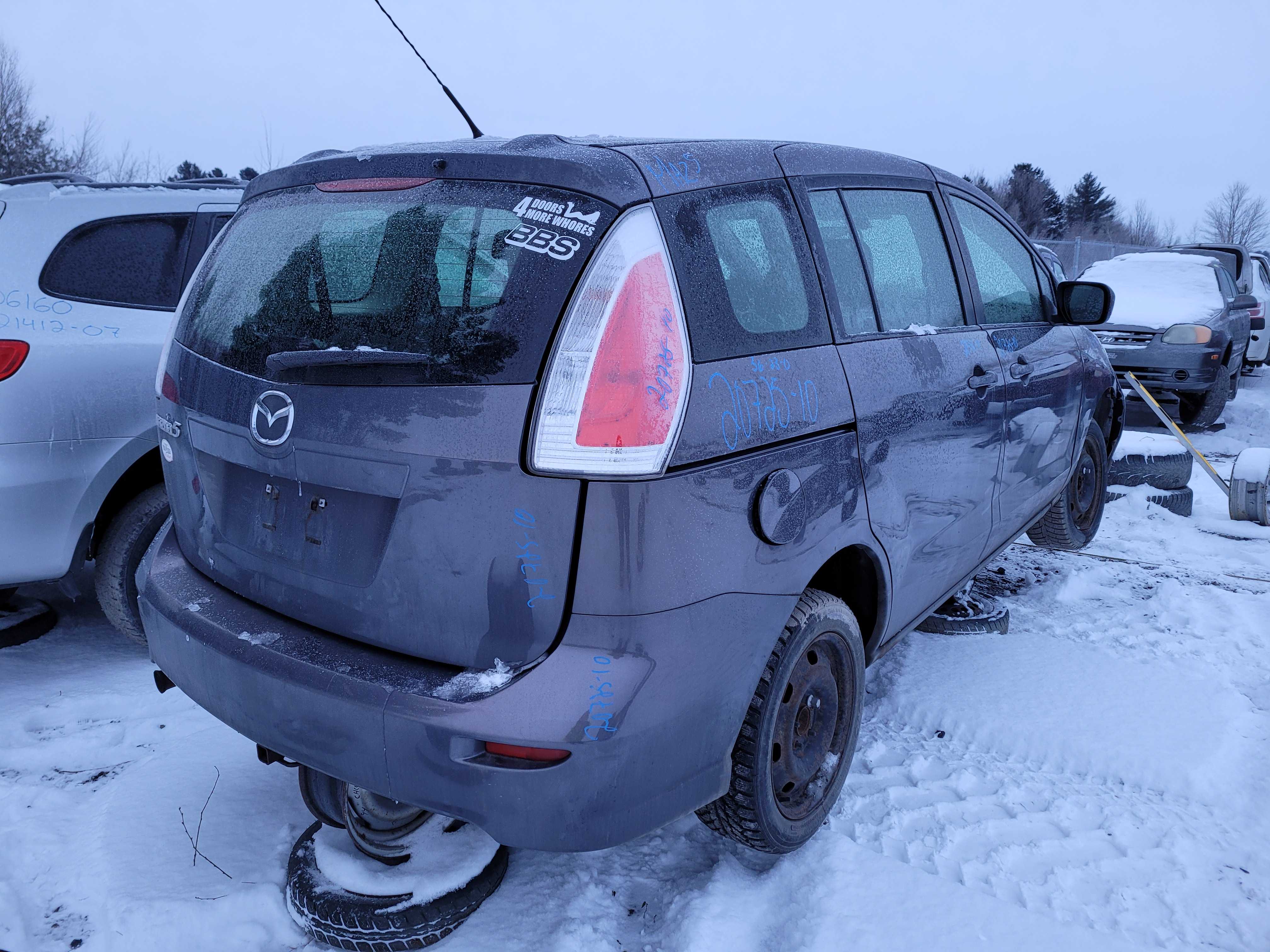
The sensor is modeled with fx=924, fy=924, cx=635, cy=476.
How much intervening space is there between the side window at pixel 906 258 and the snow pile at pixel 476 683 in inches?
58.1

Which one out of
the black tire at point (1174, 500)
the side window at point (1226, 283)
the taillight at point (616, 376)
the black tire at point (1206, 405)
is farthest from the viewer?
the side window at point (1226, 283)

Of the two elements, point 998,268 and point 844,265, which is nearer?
point 844,265

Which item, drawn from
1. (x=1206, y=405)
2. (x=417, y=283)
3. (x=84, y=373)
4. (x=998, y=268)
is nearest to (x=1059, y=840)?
(x=998, y=268)

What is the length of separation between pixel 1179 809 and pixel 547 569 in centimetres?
215

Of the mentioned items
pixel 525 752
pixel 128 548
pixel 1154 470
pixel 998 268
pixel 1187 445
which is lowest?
pixel 1154 470

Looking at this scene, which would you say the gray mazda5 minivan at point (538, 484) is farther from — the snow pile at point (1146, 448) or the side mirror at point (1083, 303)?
the snow pile at point (1146, 448)

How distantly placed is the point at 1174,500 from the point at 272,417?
5788mm

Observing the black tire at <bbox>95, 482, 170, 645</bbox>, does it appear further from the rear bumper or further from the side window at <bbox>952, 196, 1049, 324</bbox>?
the side window at <bbox>952, 196, 1049, 324</bbox>

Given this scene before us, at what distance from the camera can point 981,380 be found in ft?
9.73

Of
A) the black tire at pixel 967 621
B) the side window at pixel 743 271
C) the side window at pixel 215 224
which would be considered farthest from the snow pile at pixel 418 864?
the side window at pixel 215 224

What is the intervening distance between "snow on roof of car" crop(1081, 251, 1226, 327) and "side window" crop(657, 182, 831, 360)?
8763mm

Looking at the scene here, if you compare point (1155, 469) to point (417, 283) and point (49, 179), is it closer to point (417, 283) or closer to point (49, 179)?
point (417, 283)

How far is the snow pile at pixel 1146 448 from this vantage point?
6012mm

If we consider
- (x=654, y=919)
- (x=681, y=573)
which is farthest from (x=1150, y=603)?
(x=681, y=573)
